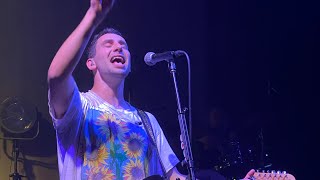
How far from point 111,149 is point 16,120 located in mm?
2304

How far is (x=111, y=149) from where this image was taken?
2414 mm

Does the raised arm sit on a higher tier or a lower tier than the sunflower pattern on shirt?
higher

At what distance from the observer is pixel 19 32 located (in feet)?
15.8

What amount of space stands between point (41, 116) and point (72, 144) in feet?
8.52

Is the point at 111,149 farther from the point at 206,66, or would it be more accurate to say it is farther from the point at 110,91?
the point at 206,66

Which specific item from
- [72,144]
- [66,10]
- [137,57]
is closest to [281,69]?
[137,57]

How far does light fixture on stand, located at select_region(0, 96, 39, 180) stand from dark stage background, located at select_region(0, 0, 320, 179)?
0.30 metres

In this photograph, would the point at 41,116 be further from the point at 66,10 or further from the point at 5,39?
the point at 66,10

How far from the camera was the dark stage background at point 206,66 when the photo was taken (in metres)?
4.81

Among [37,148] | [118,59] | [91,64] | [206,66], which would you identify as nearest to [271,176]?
[118,59]

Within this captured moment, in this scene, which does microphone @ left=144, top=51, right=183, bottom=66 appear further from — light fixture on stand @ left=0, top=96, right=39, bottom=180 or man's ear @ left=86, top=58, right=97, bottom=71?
light fixture on stand @ left=0, top=96, right=39, bottom=180

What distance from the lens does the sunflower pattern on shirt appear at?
2352 mm

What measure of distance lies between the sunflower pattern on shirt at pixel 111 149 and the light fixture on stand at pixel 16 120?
213cm

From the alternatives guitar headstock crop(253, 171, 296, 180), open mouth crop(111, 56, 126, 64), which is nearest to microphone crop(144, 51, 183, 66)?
open mouth crop(111, 56, 126, 64)
